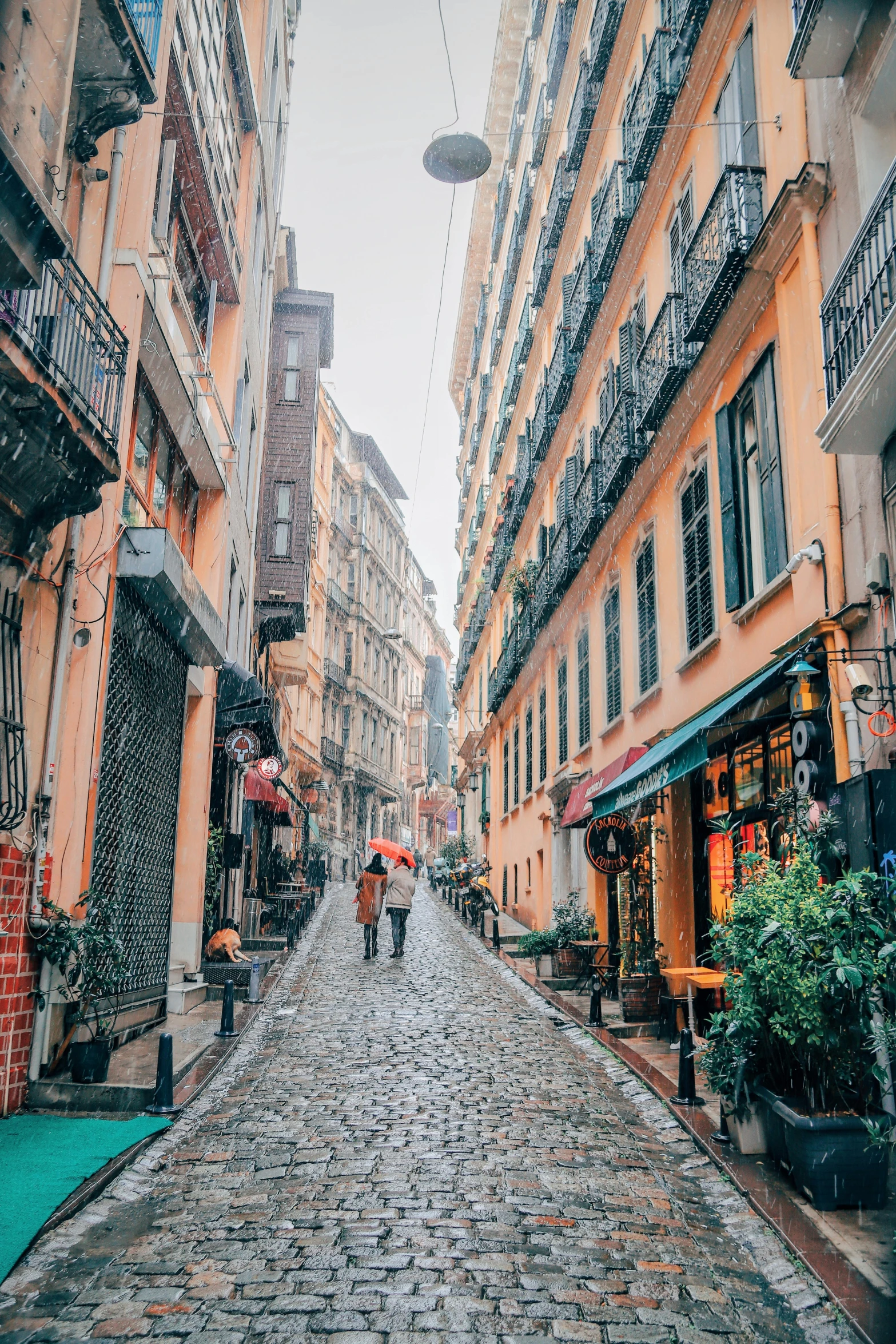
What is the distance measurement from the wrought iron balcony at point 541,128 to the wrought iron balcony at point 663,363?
1158cm

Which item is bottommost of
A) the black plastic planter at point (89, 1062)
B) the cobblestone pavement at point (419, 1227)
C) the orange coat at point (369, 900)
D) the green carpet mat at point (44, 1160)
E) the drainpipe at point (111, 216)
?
the cobblestone pavement at point (419, 1227)

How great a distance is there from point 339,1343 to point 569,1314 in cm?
101

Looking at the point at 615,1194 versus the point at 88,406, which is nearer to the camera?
the point at 615,1194

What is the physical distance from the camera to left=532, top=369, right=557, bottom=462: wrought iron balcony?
21641 mm

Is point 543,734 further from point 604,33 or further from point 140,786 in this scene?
point 140,786

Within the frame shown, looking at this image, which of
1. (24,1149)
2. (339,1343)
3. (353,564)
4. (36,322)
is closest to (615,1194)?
(339,1343)

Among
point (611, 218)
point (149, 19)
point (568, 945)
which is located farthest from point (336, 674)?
point (149, 19)

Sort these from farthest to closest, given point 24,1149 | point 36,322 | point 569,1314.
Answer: point 36,322 < point 24,1149 < point 569,1314

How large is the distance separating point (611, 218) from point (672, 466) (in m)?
5.29

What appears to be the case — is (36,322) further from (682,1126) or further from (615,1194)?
(682,1126)

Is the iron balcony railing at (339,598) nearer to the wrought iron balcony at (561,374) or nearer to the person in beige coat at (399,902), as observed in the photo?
the wrought iron balcony at (561,374)

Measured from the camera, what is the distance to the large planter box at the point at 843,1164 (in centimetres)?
575

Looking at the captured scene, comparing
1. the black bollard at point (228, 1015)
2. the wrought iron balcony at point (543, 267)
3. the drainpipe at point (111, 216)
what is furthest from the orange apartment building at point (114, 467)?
the wrought iron balcony at point (543, 267)

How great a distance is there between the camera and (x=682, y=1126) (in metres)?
7.61
